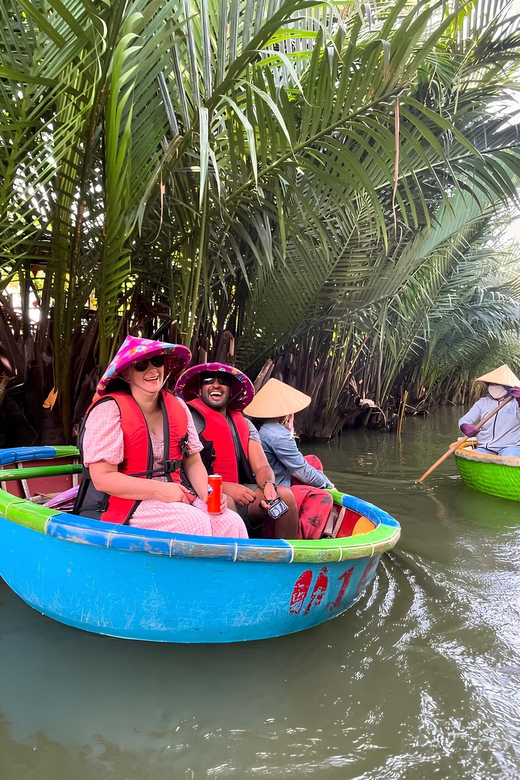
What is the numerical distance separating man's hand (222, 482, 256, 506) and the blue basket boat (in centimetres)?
76

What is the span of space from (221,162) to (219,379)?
1.60 metres

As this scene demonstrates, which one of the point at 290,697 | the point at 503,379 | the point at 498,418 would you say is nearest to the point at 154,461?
the point at 290,697

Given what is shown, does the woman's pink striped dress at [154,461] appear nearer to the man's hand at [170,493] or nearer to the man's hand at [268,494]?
the man's hand at [170,493]

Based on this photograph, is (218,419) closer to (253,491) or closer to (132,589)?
(253,491)

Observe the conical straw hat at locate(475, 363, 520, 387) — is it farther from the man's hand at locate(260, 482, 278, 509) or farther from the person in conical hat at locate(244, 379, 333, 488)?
the man's hand at locate(260, 482, 278, 509)

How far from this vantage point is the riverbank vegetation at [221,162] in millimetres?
2615

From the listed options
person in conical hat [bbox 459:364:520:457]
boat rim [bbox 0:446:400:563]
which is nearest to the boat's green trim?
person in conical hat [bbox 459:364:520:457]

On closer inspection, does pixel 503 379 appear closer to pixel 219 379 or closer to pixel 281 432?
pixel 281 432


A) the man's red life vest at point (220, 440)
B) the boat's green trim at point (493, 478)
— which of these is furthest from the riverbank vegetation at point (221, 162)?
the boat's green trim at point (493, 478)

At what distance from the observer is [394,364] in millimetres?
10039

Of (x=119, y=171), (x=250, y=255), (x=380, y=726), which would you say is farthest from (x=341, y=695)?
(x=250, y=255)

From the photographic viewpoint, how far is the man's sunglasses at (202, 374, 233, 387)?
3.13 m

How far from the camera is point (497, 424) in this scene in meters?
5.76

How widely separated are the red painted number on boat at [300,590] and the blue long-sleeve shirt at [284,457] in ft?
3.35
